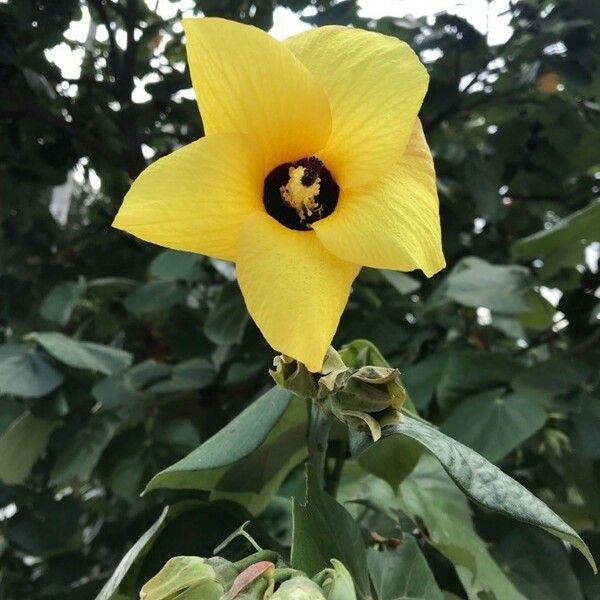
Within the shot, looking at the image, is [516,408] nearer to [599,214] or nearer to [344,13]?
[599,214]

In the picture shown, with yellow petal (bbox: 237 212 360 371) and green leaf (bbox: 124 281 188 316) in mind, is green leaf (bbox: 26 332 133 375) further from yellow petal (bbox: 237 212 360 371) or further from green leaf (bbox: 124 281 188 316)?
yellow petal (bbox: 237 212 360 371)

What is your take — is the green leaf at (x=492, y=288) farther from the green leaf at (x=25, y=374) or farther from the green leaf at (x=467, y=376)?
the green leaf at (x=25, y=374)

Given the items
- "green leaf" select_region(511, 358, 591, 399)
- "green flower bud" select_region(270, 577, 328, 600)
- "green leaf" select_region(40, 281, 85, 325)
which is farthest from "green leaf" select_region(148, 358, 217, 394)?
"green flower bud" select_region(270, 577, 328, 600)

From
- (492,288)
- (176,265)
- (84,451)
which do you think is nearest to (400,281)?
(492,288)

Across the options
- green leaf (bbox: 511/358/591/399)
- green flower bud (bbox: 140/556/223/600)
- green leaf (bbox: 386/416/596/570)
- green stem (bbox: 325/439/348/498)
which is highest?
green flower bud (bbox: 140/556/223/600)

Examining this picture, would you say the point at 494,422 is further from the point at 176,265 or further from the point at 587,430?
the point at 176,265

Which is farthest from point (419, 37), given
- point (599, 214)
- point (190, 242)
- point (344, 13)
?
point (190, 242)

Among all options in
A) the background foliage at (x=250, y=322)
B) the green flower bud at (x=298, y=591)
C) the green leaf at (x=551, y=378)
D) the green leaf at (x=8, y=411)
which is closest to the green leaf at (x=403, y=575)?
the background foliage at (x=250, y=322)
